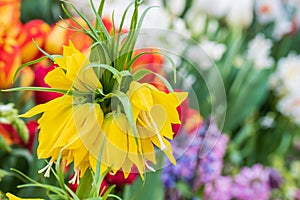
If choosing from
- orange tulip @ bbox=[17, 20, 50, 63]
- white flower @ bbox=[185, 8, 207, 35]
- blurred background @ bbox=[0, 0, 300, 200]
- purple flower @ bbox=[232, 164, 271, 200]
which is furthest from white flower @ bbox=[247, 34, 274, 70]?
orange tulip @ bbox=[17, 20, 50, 63]

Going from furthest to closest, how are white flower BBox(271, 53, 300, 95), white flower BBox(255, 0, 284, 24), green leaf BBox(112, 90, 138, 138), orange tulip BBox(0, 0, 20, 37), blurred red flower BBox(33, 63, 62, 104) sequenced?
white flower BBox(255, 0, 284, 24), white flower BBox(271, 53, 300, 95), orange tulip BBox(0, 0, 20, 37), blurred red flower BBox(33, 63, 62, 104), green leaf BBox(112, 90, 138, 138)

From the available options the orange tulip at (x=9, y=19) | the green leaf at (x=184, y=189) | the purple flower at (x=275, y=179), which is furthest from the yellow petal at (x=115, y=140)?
the purple flower at (x=275, y=179)

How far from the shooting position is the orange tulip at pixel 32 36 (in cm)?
70

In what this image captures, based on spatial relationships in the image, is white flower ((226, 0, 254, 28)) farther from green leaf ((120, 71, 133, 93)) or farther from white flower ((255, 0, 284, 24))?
green leaf ((120, 71, 133, 93))

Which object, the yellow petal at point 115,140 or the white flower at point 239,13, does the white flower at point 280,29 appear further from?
the yellow petal at point 115,140

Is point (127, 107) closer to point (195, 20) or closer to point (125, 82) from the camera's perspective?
point (125, 82)

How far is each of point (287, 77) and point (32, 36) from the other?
0.76 m

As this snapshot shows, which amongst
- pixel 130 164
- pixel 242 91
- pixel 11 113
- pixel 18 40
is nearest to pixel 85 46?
pixel 18 40

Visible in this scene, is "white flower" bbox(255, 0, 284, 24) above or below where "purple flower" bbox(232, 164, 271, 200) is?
above

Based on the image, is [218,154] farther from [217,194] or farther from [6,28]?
[6,28]

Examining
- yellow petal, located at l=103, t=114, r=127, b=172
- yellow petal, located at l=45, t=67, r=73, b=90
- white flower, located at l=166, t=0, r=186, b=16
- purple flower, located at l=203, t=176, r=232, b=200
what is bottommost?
purple flower, located at l=203, t=176, r=232, b=200

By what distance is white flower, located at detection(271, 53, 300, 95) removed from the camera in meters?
1.38

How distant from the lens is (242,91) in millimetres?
1276

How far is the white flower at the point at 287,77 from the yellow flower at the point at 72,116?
1.10 m
